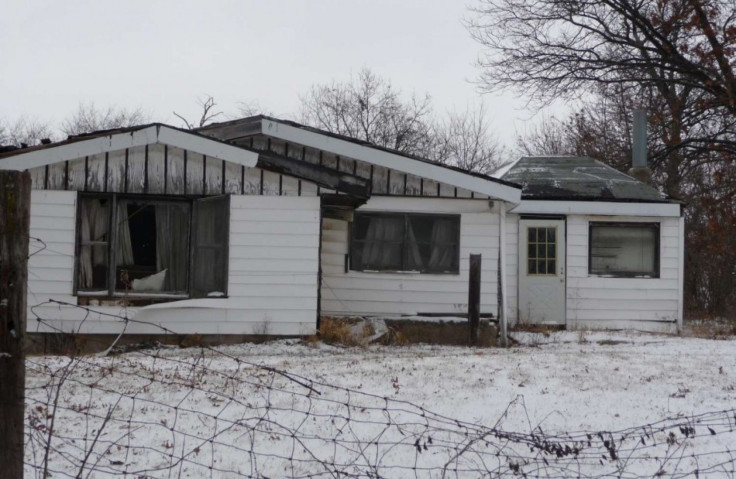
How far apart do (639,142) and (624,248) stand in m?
4.09

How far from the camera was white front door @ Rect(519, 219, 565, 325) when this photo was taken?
55.1 ft

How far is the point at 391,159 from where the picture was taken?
46.3ft

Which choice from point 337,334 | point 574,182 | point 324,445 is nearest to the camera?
point 324,445

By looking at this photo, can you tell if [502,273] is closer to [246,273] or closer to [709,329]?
[246,273]

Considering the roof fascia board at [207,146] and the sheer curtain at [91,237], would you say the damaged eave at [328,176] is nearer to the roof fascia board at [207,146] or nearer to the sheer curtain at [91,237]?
the roof fascia board at [207,146]

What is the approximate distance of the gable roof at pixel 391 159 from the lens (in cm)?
1402

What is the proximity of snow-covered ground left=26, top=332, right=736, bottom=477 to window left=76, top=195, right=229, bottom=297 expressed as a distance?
4.18 feet

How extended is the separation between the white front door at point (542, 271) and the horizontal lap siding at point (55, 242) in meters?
8.87

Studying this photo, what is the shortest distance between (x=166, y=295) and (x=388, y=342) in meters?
3.71

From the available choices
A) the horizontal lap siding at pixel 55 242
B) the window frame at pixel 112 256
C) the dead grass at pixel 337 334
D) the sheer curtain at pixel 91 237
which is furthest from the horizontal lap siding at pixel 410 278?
the horizontal lap siding at pixel 55 242

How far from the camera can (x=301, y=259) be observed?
12523 mm

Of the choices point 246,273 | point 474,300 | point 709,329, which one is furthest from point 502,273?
point 709,329

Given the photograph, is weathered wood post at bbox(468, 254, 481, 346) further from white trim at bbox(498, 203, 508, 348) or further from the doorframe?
the doorframe

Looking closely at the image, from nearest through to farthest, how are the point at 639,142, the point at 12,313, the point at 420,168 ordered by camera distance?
the point at 12,313 → the point at 420,168 → the point at 639,142
